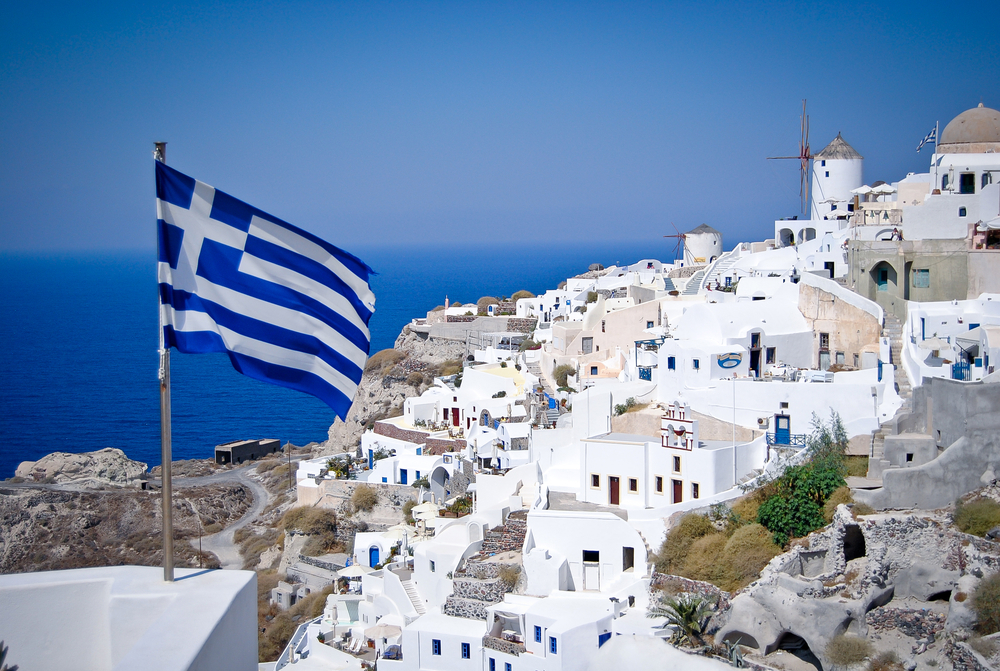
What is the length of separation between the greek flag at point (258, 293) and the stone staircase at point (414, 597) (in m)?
15.6

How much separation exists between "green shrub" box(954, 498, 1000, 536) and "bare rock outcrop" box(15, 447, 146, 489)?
3674 cm

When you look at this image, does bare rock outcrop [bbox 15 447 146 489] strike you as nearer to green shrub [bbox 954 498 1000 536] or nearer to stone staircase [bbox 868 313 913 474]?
stone staircase [bbox 868 313 913 474]

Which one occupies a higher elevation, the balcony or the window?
the window

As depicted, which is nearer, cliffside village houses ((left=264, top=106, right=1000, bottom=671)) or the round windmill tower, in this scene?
cliffside village houses ((left=264, top=106, right=1000, bottom=671))

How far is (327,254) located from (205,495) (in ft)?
115

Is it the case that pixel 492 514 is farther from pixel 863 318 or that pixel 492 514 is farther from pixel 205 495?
pixel 205 495

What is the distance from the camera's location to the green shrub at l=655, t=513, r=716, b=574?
61.6 feet

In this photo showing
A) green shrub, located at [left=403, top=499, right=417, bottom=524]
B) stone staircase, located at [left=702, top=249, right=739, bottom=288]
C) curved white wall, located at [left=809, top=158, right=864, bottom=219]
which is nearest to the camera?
green shrub, located at [left=403, top=499, right=417, bottom=524]

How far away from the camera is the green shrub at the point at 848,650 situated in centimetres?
1508

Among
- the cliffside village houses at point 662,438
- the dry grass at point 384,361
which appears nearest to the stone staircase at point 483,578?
the cliffside village houses at point 662,438

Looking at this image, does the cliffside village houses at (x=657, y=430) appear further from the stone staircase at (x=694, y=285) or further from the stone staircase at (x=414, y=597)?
the stone staircase at (x=694, y=285)

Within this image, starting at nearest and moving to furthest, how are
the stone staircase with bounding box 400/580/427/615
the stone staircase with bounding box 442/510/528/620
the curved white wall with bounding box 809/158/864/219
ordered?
1. the stone staircase with bounding box 442/510/528/620
2. the stone staircase with bounding box 400/580/427/615
3. the curved white wall with bounding box 809/158/864/219

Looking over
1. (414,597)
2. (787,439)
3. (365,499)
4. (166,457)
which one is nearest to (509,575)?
(414,597)

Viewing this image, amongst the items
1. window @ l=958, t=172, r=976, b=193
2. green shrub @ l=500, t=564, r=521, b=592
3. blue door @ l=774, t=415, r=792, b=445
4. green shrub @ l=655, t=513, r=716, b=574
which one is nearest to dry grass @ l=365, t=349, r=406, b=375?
green shrub @ l=500, t=564, r=521, b=592
